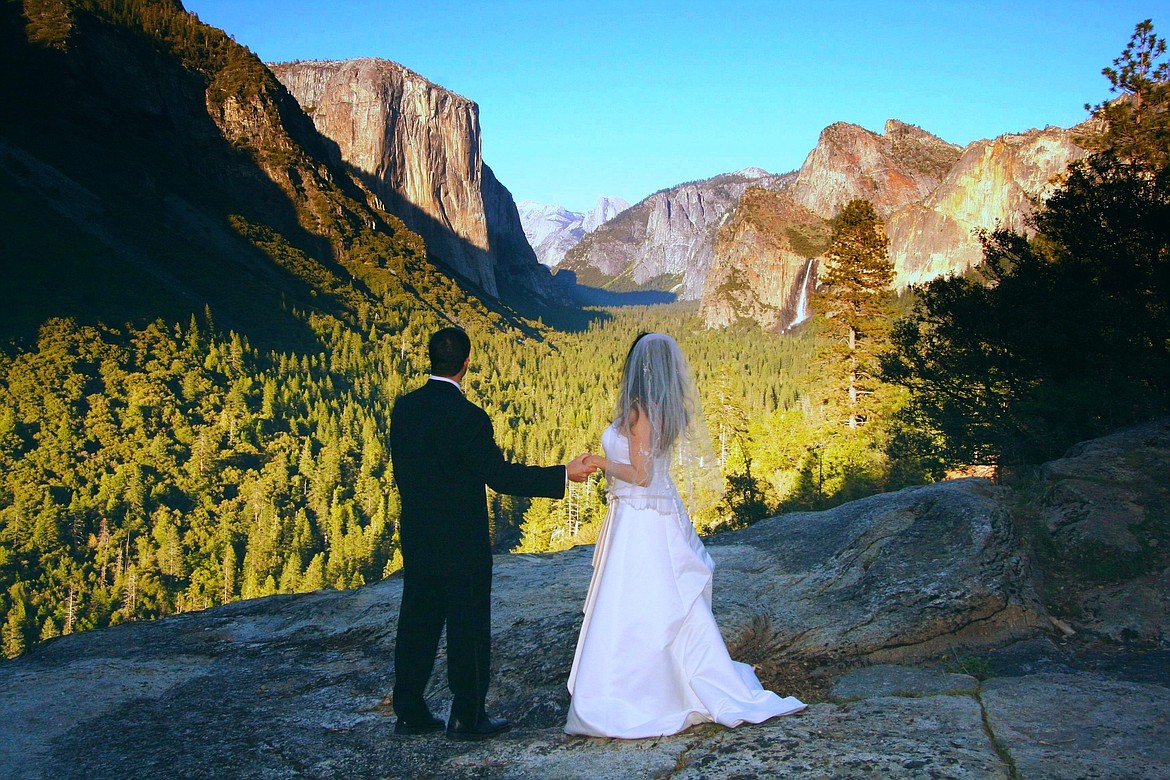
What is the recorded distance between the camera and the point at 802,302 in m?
176

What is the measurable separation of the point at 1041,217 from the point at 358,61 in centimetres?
15794

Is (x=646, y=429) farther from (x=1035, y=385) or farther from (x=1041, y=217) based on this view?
(x=1041, y=217)

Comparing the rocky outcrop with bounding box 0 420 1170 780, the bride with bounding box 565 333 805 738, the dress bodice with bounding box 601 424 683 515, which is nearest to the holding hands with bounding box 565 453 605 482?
the bride with bounding box 565 333 805 738

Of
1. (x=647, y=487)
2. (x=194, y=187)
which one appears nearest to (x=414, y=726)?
(x=647, y=487)

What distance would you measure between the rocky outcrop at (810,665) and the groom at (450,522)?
45 centimetres

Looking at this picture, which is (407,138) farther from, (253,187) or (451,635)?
(451,635)

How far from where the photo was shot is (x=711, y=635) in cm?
477

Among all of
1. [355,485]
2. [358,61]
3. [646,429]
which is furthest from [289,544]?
[358,61]

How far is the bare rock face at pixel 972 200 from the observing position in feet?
355

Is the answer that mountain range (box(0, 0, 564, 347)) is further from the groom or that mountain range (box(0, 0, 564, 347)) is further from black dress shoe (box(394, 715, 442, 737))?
the groom

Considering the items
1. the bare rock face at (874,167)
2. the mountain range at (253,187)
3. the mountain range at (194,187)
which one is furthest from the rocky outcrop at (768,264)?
the mountain range at (194,187)

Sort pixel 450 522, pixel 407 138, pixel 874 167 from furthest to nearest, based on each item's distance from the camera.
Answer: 1. pixel 874 167
2. pixel 407 138
3. pixel 450 522

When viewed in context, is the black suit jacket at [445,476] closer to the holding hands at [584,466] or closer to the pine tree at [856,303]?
the holding hands at [584,466]

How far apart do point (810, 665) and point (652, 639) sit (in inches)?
76.9
